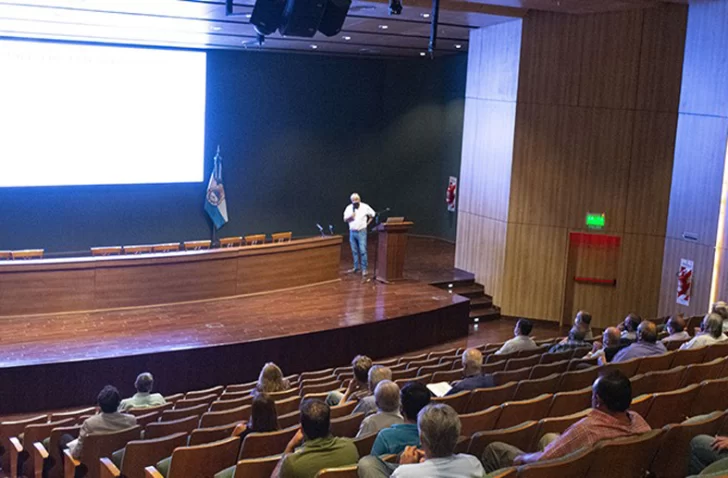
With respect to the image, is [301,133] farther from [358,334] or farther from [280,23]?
[280,23]

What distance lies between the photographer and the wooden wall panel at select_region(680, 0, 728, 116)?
31.2 ft

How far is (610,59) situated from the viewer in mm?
11234

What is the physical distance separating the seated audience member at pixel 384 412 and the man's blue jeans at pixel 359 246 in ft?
26.3

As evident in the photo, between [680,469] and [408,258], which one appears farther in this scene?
[408,258]

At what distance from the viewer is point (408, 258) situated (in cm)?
1422

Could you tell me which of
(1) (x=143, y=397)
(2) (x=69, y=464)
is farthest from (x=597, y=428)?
(1) (x=143, y=397)

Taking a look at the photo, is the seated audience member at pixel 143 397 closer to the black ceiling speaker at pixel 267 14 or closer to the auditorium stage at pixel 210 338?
the auditorium stage at pixel 210 338

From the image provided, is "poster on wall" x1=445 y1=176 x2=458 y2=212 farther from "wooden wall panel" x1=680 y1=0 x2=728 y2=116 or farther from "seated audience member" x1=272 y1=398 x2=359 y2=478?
"seated audience member" x1=272 y1=398 x2=359 y2=478

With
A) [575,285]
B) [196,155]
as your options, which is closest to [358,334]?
[575,285]

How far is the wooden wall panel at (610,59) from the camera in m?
11.1

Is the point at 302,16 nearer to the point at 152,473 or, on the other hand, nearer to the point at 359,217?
the point at 152,473

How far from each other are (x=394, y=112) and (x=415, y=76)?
0.87 metres

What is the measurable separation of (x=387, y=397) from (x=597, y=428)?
1.07m

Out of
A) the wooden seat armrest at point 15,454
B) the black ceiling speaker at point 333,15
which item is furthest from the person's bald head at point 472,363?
the black ceiling speaker at point 333,15
